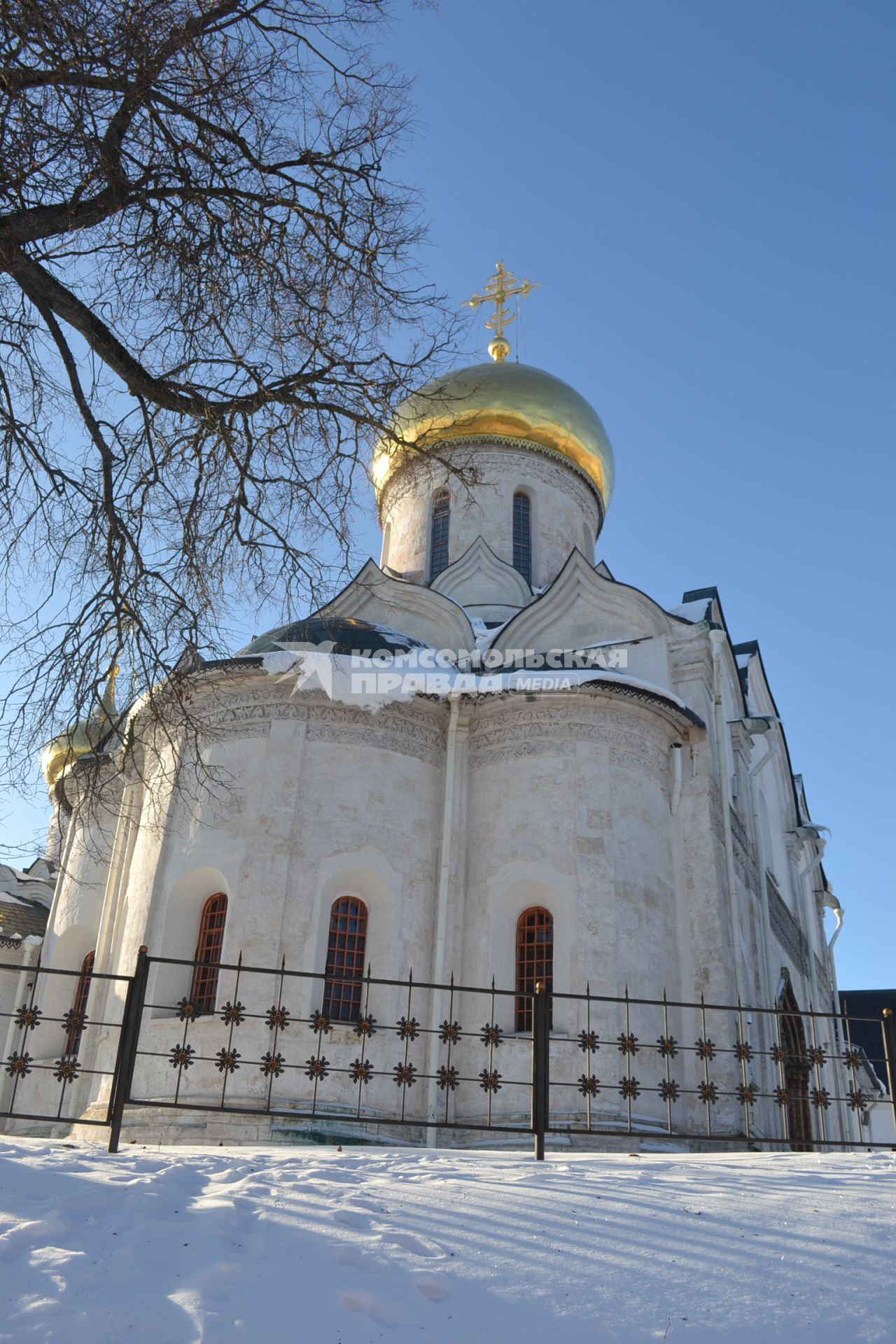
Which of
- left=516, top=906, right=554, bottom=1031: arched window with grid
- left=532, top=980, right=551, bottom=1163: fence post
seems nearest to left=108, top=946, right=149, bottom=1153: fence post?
left=532, top=980, right=551, bottom=1163: fence post

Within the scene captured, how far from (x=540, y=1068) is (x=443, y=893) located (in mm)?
5028

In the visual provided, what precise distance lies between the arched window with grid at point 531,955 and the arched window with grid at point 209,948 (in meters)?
2.64

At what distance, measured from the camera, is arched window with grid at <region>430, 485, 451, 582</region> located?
1606 cm

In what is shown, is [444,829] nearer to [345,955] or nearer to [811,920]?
[345,955]

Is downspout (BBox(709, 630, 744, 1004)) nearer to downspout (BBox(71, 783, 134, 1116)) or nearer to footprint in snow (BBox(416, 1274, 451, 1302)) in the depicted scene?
downspout (BBox(71, 783, 134, 1116))

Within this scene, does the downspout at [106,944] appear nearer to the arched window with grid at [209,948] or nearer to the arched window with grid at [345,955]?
the arched window with grid at [209,948]

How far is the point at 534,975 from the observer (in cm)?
1027

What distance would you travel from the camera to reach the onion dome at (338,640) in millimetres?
11102

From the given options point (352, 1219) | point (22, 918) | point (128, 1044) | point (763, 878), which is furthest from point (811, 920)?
point (352, 1219)

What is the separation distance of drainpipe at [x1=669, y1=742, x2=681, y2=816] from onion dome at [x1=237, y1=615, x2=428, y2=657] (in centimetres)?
283

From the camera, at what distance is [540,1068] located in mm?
5488

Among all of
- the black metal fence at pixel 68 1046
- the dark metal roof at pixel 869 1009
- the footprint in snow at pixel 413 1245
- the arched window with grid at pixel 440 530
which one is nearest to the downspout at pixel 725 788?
the arched window with grid at pixel 440 530

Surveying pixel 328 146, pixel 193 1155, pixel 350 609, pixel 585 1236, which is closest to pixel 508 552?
pixel 350 609

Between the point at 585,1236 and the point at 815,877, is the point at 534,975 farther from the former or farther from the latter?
the point at 815,877
